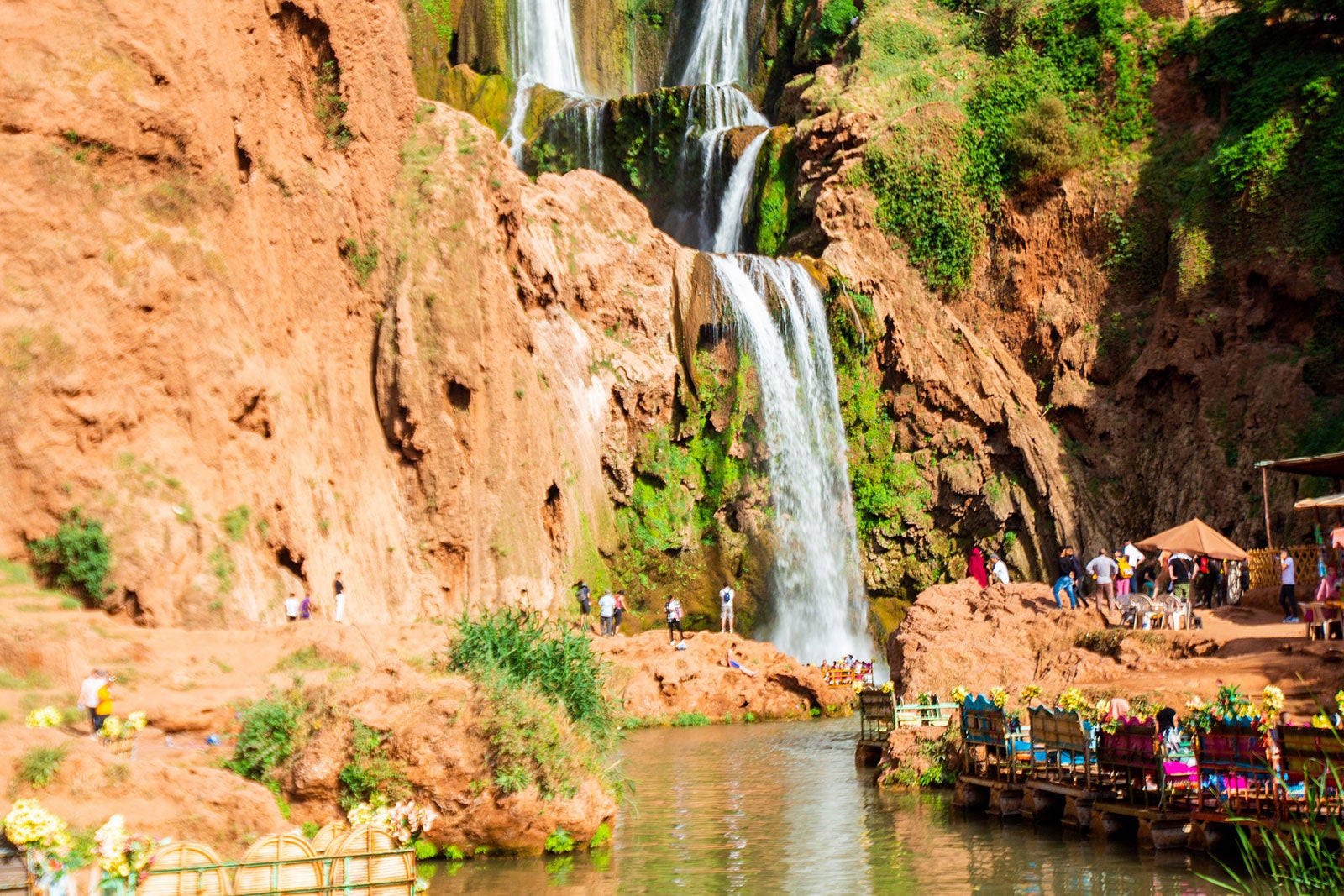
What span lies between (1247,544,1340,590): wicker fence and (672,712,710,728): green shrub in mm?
11518

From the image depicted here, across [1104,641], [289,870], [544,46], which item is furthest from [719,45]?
[289,870]

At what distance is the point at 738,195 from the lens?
43719 millimetres

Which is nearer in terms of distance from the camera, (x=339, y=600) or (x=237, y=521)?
(x=237, y=521)

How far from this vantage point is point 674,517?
121 feet

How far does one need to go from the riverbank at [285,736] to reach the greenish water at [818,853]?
0.77 m

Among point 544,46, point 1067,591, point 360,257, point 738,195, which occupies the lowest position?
point 1067,591

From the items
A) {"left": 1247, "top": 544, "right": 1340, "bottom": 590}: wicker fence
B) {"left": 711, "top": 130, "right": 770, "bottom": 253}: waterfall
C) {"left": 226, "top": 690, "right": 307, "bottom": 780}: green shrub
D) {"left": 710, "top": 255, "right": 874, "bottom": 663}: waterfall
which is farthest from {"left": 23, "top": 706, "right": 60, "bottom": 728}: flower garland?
{"left": 711, "top": 130, "right": 770, "bottom": 253}: waterfall

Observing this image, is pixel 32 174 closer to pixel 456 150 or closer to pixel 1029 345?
pixel 456 150

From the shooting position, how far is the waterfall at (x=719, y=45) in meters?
53.5

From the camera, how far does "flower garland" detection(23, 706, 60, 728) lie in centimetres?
1329

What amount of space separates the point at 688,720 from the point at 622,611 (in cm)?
604

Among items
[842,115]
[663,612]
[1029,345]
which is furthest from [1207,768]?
[842,115]

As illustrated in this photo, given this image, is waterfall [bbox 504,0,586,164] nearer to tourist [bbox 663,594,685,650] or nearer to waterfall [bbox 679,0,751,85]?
waterfall [bbox 679,0,751,85]

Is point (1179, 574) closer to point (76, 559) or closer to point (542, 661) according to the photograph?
point (542, 661)
